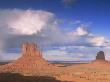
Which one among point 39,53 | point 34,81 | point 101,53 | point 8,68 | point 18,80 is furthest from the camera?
point 101,53

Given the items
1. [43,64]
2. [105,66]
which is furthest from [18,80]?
[105,66]

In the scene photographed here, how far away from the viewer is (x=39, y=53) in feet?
547

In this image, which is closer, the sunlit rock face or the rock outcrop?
the rock outcrop

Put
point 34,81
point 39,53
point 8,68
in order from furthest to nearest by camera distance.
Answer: point 39,53 → point 8,68 → point 34,81

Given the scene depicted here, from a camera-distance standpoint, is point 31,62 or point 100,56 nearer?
point 31,62

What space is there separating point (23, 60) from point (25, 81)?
281 ft

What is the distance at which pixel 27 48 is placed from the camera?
165625 mm

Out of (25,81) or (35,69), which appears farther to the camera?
(35,69)

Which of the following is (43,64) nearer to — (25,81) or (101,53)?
(101,53)

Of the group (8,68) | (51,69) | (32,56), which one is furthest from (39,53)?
(8,68)

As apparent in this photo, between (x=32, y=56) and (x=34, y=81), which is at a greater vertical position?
(x=32, y=56)

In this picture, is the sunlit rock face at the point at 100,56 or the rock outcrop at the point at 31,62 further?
the sunlit rock face at the point at 100,56

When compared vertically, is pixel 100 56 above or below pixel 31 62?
above

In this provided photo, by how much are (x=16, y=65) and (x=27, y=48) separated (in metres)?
14.0
